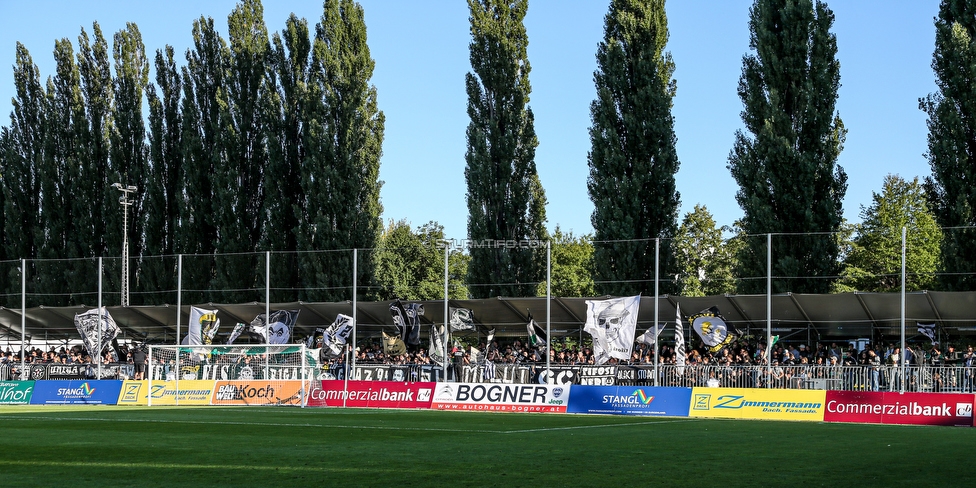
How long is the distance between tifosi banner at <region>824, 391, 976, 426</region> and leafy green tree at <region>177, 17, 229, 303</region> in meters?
33.2

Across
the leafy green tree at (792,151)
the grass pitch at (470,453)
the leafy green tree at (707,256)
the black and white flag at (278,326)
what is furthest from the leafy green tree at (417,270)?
the grass pitch at (470,453)

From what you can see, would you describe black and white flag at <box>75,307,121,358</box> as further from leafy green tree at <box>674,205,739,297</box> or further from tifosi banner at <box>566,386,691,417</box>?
leafy green tree at <box>674,205,739,297</box>

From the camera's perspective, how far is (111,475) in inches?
473

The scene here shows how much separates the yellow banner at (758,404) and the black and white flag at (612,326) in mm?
7316

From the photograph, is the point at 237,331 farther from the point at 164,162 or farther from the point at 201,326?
the point at 164,162

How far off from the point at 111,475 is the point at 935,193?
34.9 meters

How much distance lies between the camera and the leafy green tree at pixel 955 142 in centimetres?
3741

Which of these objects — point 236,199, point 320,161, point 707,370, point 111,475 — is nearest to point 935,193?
point 707,370

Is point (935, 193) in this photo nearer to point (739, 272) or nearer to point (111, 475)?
point (739, 272)

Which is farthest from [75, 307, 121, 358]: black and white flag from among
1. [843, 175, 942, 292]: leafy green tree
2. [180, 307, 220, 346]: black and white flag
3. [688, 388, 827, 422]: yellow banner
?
[843, 175, 942, 292]: leafy green tree

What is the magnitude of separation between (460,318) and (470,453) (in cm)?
2571

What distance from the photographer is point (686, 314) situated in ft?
125

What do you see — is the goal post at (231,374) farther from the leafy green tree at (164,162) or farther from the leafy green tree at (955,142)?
the leafy green tree at (955,142)

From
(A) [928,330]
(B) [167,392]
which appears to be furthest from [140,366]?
(A) [928,330]
